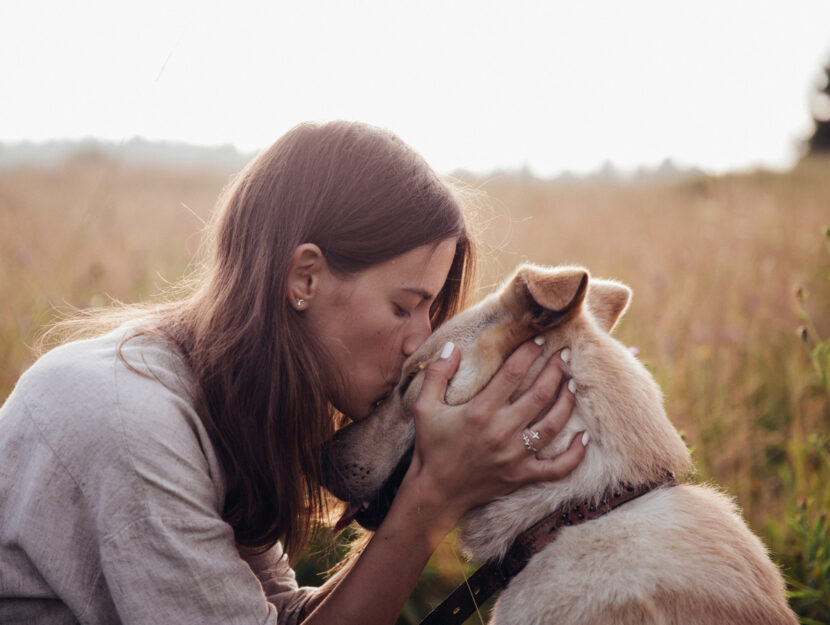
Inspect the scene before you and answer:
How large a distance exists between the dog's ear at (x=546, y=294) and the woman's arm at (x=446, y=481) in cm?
16

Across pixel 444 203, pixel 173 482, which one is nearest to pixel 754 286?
pixel 444 203

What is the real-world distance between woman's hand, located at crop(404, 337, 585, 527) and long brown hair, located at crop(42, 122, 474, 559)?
39 cm

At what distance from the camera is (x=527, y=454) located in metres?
1.89

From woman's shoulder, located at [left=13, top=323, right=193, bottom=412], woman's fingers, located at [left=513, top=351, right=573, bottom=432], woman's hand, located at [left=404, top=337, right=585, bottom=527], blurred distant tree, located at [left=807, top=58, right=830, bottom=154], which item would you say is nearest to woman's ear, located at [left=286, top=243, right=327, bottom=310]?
woman's shoulder, located at [left=13, top=323, right=193, bottom=412]

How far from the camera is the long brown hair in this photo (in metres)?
1.94

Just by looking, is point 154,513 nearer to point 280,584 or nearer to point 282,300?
point 282,300

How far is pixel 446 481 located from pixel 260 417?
60 cm

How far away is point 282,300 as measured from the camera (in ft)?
6.52

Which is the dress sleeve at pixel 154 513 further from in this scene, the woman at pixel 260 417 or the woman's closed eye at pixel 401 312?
the woman's closed eye at pixel 401 312

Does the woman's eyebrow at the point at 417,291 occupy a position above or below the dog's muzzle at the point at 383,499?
above

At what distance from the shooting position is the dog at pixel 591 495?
1707mm

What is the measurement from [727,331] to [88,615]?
4459 mm

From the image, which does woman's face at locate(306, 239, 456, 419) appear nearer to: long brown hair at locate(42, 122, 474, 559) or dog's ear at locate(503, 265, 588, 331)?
long brown hair at locate(42, 122, 474, 559)

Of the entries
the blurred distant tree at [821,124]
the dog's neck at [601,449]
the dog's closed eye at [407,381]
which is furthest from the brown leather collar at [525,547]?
the blurred distant tree at [821,124]
